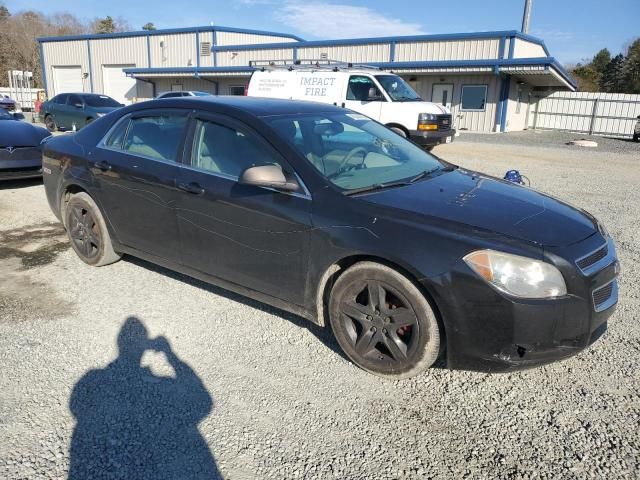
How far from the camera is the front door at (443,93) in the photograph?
88.6 feet

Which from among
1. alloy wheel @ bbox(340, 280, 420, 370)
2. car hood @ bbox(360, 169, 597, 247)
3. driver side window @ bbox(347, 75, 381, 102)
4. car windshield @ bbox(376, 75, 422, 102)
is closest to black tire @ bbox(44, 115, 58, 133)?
driver side window @ bbox(347, 75, 381, 102)

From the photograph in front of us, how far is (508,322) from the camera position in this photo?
270 cm

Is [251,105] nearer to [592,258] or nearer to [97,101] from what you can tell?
[592,258]

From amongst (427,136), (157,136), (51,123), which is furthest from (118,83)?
(157,136)

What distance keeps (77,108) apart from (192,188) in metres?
18.0

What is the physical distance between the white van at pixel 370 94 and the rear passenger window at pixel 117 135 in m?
8.87

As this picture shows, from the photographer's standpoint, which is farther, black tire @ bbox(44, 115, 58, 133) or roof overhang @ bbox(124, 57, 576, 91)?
roof overhang @ bbox(124, 57, 576, 91)

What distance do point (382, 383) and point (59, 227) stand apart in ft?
16.4

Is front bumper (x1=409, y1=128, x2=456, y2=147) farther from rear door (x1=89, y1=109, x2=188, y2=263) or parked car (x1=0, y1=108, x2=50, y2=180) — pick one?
rear door (x1=89, y1=109, x2=188, y2=263)

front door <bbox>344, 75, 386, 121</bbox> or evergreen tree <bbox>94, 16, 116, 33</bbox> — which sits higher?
evergreen tree <bbox>94, 16, 116, 33</bbox>

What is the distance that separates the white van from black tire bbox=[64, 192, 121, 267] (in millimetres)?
8970

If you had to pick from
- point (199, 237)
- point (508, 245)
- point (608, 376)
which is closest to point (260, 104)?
point (199, 237)

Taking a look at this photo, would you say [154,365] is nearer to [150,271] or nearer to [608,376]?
[150,271]

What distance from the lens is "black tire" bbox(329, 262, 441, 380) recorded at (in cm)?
291
